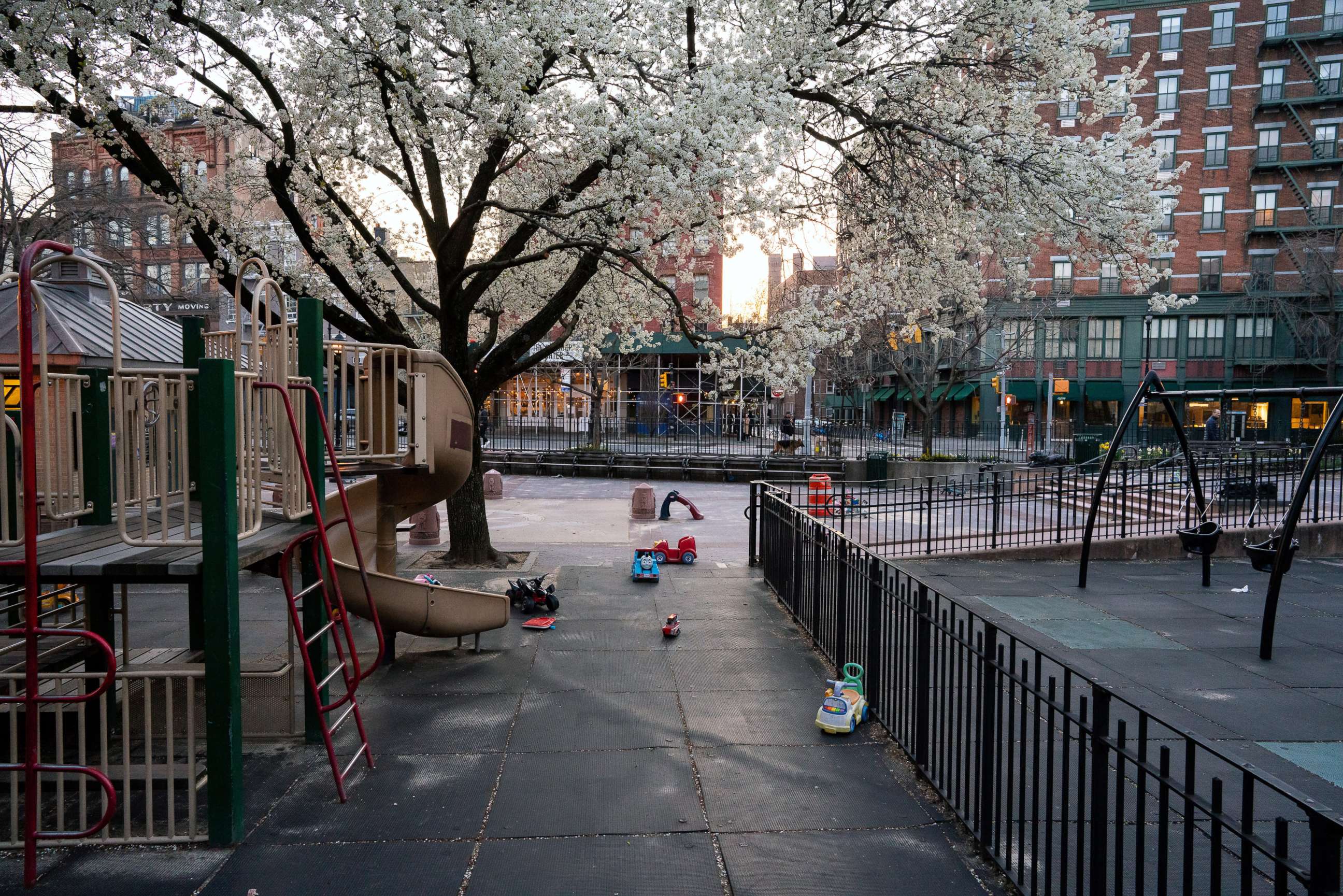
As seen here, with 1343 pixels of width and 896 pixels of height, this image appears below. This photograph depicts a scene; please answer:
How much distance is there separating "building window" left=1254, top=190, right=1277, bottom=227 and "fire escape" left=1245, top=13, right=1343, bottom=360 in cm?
3

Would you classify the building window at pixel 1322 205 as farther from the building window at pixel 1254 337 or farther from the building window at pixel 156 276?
the building window at pixel 156 276

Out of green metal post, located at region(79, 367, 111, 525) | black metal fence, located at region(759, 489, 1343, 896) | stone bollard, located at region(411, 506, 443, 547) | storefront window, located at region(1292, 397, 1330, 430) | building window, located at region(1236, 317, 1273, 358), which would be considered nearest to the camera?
black metal fence, located at region(759, 489, 1343, 896)

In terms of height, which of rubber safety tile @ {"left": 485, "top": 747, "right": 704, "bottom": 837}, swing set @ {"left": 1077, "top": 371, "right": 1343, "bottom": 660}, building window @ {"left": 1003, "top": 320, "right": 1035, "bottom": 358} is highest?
building window @ {"left": 1003, "top": 320, "right": 1035, "bottom": 358}

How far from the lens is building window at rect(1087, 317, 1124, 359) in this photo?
157ft

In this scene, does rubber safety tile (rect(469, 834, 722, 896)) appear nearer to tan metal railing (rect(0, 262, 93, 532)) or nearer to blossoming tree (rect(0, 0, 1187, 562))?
tan metal railing (rect(0, 262, 93, 532))

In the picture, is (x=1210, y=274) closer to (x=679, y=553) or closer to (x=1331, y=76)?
(x=1331, y=76)

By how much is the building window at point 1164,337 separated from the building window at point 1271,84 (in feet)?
39.3

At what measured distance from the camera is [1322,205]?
44.1 meters

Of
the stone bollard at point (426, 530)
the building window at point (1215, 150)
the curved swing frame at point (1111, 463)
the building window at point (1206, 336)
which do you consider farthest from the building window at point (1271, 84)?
the stone bollard at point (426, 530)

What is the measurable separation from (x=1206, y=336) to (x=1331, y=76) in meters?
14.0

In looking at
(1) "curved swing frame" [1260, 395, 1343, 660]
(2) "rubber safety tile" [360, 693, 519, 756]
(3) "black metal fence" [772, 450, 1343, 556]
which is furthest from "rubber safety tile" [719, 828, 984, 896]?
(3) "black metal fence" [772, 450, 1343, 556]

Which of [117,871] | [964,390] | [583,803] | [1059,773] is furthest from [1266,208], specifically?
[117,871]

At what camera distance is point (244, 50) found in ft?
33.8

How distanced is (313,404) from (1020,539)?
1237 centimetres
